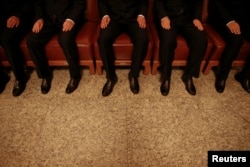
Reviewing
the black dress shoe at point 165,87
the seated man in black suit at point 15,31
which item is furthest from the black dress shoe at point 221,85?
the seated man in black suit at point 15,31

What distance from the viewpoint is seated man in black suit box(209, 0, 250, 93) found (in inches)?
85.7

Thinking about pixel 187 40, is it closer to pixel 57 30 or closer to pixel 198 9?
pixel 198 9

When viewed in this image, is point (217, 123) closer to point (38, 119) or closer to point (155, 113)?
point (155, 113)

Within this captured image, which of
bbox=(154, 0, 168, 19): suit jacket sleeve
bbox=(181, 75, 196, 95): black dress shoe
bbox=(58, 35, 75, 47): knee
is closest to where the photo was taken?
bbox=(58, 35, 75, 47): knee

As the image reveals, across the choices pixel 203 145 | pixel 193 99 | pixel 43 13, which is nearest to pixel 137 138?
pixel 203 145

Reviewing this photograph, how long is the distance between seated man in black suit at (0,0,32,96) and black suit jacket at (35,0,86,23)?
6.0 inches

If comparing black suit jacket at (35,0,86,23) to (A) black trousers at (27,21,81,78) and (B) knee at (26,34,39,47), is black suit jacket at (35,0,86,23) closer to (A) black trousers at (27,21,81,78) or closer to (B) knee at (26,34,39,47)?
(A) black trousers at (27,21,81,78)

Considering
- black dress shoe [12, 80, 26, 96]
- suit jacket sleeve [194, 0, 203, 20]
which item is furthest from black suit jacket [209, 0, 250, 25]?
black dress shoe [12, 80, 26, 96]

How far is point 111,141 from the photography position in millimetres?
1948

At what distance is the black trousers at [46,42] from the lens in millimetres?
2129

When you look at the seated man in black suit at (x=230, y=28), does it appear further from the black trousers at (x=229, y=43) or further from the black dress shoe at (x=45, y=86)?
the black dress shoe at (x=45, y=86)

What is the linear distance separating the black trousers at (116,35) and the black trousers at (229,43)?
83cm

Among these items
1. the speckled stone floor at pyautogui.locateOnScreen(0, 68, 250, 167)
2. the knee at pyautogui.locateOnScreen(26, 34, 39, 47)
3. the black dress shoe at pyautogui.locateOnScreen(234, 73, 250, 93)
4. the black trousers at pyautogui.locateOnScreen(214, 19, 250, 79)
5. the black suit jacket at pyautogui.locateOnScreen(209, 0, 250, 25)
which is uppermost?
the black suit jacket at pyautogui.locateOnScreen(209, 0, 250, 25)

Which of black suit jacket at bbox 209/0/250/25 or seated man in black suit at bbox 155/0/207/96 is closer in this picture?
seated man in black suit at bbox 155/0/207/96
